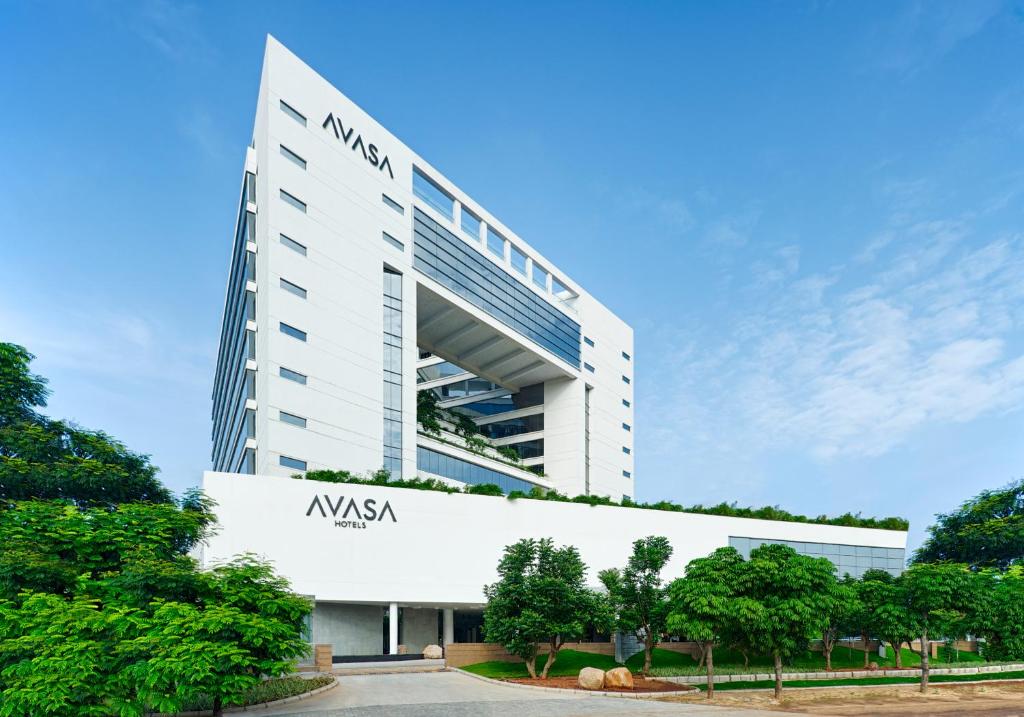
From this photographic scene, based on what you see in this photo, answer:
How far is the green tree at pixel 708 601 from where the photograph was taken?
32438 mm

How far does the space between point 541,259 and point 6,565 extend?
5261cm

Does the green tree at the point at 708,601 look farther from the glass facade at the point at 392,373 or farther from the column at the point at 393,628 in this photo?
the glass facade at the point at 392,373

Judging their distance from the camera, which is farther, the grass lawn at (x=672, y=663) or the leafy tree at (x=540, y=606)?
the grass lawn at (x=672, y=663)

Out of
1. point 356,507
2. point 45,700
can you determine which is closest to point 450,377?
point 356,507

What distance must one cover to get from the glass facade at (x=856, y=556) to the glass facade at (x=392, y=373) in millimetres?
26257

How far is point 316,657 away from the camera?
38906 mm

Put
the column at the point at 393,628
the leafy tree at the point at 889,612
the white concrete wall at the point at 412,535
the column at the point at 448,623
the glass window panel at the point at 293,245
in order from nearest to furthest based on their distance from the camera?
the leafy tree at the point at 889,612 → the white concrete wall at the point at 412,535 → the column at the point at 393,628 → the column at the point at 448,623 → the glass window panel at the point at 293,245

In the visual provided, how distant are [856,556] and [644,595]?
85.6 feet

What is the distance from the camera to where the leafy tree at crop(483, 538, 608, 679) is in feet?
116

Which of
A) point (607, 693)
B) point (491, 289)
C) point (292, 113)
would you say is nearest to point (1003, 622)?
point (607, 693)

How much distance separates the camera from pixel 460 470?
6212 centimetres

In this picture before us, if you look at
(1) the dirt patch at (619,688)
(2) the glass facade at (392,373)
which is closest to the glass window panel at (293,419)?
(2) the glass facade at (392,373)

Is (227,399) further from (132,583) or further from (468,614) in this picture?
(132,583)

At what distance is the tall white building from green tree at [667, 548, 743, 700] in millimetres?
21932
